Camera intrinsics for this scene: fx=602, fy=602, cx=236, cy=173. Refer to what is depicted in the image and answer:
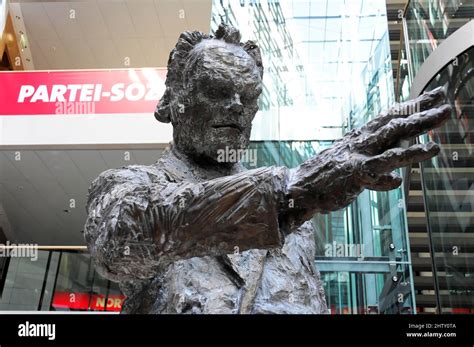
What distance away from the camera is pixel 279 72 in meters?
7.49

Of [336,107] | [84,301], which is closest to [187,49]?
[336,107]

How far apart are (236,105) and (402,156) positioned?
2.32 ft

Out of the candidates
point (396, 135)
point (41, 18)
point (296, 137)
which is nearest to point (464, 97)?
point (296, 137)

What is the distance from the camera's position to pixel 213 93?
1.88 meters

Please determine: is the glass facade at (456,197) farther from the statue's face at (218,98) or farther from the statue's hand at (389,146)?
the statue's hand at (389,146)

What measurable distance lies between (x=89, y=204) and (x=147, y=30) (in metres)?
11.3

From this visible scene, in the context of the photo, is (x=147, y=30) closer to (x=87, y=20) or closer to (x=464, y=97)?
(x=87, y=20)

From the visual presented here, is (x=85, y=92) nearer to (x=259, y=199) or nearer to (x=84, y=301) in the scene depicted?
(x=84, y=301)

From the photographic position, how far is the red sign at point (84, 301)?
24.7 feet

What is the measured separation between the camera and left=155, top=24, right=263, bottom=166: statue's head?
6.16ft

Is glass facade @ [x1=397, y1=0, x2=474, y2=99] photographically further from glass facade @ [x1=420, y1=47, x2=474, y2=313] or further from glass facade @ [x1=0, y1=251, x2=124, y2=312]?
glass facade @ [x1=0, y1=251, x2=124, y2=312]

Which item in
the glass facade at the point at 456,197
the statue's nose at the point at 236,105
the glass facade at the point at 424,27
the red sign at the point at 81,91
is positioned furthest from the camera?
the red sign at the point at 81,91

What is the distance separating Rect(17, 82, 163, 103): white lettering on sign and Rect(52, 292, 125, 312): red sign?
3.27m

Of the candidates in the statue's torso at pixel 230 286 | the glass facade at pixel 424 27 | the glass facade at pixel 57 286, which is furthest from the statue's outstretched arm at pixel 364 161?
the glass facade at pixel 57 286
